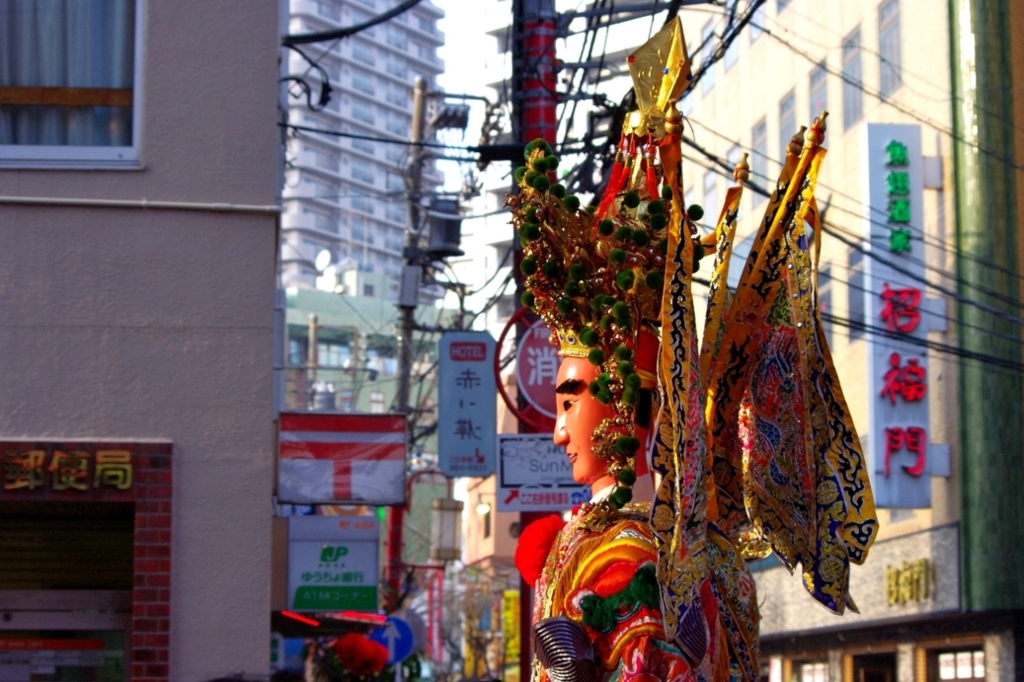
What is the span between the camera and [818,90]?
24.4 m

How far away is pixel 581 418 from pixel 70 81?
384cm

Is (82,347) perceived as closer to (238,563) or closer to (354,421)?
(238,563)

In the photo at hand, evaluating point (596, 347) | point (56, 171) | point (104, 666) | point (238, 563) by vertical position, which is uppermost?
point (56, 171)

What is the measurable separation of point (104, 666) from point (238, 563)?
116 centimetres

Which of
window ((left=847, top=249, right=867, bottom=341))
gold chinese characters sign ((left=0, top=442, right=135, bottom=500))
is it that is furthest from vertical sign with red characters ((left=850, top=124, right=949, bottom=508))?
gold chinese characters sign ((left=0, top=442, right=135, bottom=500))

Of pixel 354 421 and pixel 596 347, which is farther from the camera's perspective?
pixel 354 421

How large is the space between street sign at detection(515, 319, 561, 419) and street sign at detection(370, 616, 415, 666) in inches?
280

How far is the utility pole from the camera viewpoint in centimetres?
1202

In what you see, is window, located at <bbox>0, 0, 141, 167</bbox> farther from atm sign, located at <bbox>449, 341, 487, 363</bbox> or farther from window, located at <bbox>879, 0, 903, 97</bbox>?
window, located at <bbox>879, 0, 903, 97</bbox>

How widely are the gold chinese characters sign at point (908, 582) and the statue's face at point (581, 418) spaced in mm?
15505

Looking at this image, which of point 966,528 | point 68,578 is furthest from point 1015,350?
point 68,578

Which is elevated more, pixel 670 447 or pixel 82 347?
pixel 82 347

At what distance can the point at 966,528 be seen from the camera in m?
19.1

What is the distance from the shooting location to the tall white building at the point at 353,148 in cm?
9475
